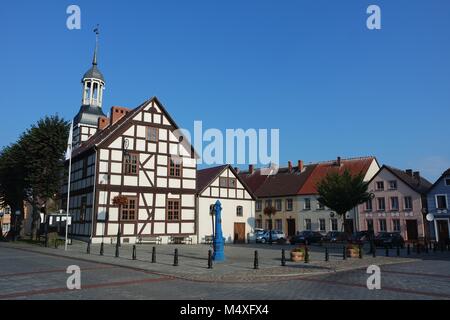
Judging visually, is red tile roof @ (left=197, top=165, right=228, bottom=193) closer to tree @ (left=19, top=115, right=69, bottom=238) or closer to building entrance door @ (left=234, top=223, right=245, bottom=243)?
building entrance door @ (left=234, top=223, right=245, bottom=243)

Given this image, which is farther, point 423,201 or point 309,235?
point 423,201

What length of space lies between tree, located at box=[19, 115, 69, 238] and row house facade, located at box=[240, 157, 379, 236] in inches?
1309

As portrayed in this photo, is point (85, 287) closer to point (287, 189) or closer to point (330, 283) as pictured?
point (330, 283)

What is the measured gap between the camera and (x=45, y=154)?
33.4m

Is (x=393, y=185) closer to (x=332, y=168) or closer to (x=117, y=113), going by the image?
(x=332, y=168)

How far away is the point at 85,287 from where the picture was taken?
39.1 feet

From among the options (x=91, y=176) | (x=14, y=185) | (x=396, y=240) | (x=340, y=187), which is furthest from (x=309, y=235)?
(x=14, y=185)

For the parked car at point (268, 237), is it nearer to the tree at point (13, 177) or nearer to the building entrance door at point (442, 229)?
the building entrance door at point (442, 229)

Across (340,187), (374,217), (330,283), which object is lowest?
(330,283)

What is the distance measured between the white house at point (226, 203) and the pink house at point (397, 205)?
14.9m

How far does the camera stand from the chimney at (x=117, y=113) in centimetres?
4119

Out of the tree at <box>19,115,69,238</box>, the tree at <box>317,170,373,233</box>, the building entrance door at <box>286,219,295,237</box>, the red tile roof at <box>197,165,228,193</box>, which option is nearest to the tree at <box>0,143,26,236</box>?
the tree at <box>19,115,69,238</box>
